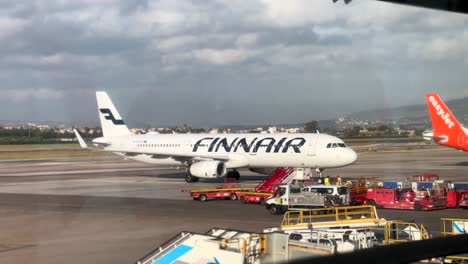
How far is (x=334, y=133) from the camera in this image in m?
34.7

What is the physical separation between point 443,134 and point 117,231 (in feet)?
102

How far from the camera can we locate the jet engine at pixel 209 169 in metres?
33.2

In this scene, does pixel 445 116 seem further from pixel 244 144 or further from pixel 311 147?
pixel 244 144

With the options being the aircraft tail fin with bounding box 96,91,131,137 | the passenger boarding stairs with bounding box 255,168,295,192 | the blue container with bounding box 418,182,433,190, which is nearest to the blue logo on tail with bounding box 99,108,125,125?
the aircraft tail fin with bounding box 96,91,131,137

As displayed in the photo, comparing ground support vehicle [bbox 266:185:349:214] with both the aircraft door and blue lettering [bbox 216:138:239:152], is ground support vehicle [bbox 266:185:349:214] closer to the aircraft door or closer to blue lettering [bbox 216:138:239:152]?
the aircraft door

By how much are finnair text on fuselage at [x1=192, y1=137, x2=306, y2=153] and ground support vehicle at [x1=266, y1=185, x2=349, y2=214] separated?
32.7 feet

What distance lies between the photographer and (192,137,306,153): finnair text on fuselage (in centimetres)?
3284

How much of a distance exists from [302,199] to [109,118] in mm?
24100

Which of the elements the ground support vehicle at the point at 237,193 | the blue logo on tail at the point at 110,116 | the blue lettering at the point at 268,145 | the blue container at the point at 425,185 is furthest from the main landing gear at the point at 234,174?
the blue container at the point at 425,185

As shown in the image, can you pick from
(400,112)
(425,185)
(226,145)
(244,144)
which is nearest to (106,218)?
(400,112)

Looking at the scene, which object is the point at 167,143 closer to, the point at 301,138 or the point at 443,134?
the point at 301,138

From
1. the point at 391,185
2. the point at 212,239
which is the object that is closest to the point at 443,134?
the point at 391,185

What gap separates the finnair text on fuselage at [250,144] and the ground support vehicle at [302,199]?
997 cm

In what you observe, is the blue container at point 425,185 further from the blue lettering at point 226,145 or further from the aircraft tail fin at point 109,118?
the aircraft tail fin at point 109,118
